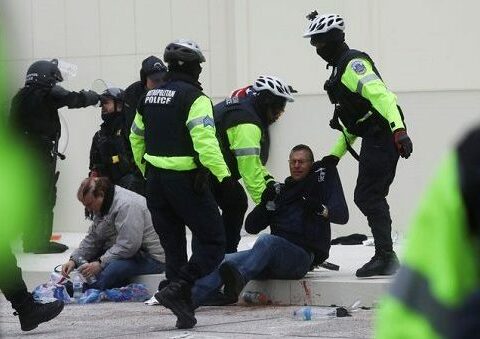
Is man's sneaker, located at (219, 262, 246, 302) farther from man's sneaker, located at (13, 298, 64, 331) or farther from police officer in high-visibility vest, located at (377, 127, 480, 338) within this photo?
police officer in high-visibility vest, located at (377, 127, 480, 338)

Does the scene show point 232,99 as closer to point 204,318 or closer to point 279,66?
point 204,318

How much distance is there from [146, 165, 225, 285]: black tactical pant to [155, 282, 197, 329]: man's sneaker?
3.3 inches

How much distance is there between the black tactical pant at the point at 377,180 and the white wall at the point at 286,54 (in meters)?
2.53

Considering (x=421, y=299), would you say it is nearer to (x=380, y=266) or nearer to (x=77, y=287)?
(x=380, y=266)

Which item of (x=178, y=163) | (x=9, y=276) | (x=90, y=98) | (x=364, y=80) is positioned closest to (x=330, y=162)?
(x=364, y=80)

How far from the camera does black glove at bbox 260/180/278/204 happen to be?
8547mm

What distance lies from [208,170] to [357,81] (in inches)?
47.8

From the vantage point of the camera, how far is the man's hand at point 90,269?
9.19 meters

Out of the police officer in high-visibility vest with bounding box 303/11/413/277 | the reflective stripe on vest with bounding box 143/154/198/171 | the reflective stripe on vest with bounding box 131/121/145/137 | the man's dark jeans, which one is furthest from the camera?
the man's dark jeans

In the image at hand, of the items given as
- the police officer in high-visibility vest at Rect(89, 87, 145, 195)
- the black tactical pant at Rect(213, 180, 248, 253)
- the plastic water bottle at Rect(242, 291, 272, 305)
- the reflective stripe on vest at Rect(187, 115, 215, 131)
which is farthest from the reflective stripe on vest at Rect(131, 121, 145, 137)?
the police officer in high-visibility vest at Rect(89, 87, 145, 195)

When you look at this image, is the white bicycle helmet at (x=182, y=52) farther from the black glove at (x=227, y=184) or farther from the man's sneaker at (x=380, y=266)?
the man's sneaker at (x=380, y=266)

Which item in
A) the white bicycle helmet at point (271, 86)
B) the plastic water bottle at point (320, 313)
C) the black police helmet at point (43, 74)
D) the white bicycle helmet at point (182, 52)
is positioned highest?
the white bicycle helmet at point (182, 52)

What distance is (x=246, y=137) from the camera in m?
8.33

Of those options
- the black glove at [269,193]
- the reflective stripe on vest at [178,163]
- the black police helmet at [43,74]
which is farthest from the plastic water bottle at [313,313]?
the black police helmet at [43,74]
